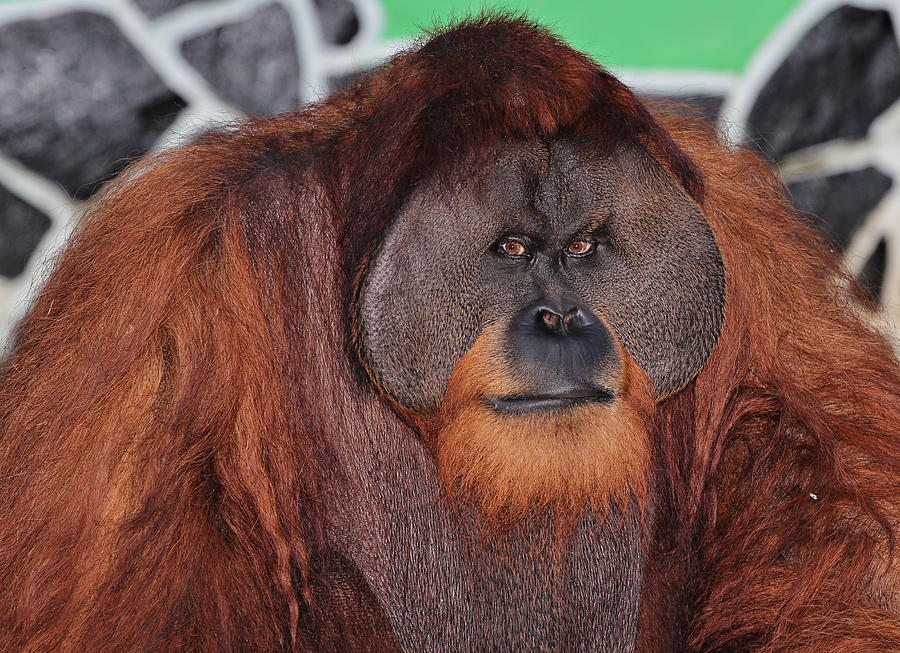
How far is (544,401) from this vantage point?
5.12 feet

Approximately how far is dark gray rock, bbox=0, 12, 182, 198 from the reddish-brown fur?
1.09 m

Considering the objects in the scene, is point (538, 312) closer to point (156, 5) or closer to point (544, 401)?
point (544, 401)

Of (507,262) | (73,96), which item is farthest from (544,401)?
(73,96)

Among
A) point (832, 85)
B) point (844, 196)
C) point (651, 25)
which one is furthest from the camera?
point (844, 196)

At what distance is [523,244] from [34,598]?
858 mm

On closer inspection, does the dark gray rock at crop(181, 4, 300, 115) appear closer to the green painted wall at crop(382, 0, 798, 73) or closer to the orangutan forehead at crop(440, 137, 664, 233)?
the green painted wall at crop(382, 0, 798, 73)

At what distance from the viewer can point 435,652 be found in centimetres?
172

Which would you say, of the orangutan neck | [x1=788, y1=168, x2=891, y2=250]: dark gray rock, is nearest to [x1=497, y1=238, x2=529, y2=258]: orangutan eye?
the orangutan neck

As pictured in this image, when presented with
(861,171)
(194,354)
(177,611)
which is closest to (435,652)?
(177,611)

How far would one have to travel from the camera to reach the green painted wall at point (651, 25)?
299cm

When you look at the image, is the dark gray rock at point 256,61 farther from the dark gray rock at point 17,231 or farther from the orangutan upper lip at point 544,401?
the orangutan upper lip at point 544,401

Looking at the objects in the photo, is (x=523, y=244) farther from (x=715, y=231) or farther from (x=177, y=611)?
(x=177, y=611)

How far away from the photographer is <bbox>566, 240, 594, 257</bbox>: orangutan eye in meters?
1.67

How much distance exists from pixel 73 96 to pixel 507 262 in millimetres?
1748
